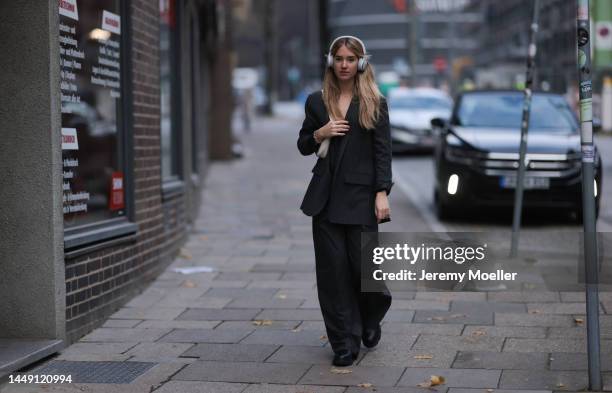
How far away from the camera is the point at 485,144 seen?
12023mm

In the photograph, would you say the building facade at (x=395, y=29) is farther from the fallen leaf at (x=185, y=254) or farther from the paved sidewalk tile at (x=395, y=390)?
the paved sidewalk tile at (x=395, y=390)

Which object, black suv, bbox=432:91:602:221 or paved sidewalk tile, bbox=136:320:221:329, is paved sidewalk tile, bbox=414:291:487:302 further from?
black suv, bbox=432:91:602:221

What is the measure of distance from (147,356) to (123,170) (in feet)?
7.41

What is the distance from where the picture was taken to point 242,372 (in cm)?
560

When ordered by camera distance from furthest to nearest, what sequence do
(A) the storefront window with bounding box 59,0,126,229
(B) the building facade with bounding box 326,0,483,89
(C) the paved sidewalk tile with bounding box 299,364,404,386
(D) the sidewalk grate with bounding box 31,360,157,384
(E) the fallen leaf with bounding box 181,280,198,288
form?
1. (B) the building facade with bounding box 326,0,483,89
2. (E) the fallen leaf with bounding box 181,280,198,288
3. (A) the storefront window with bounding box 59,0,126,229
4. (D) the sidewalk grate with bounding box 31,360,157,384
5. (C) the paved sidewalk tile with bounding box 299,364,404,386

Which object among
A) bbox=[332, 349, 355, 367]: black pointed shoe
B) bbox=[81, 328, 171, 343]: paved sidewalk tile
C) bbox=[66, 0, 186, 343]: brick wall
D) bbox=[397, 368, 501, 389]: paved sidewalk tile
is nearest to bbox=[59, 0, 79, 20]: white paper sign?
bbox=[66, 0, 186, 343]: brick wall

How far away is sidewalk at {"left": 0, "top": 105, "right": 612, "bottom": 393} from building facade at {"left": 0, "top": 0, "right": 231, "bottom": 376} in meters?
0.25

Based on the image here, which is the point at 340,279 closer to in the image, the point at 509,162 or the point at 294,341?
the point at 294,341

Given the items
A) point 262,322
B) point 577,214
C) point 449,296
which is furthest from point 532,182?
A: point 262,322

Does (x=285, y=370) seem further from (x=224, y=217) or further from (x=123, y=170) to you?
(x=224, y=217)

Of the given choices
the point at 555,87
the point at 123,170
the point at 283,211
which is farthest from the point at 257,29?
the point at 123,170

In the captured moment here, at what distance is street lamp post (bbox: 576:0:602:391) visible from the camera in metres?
5.07

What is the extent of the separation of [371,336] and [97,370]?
1524 mm

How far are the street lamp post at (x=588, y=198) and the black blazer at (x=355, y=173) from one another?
107 cm
